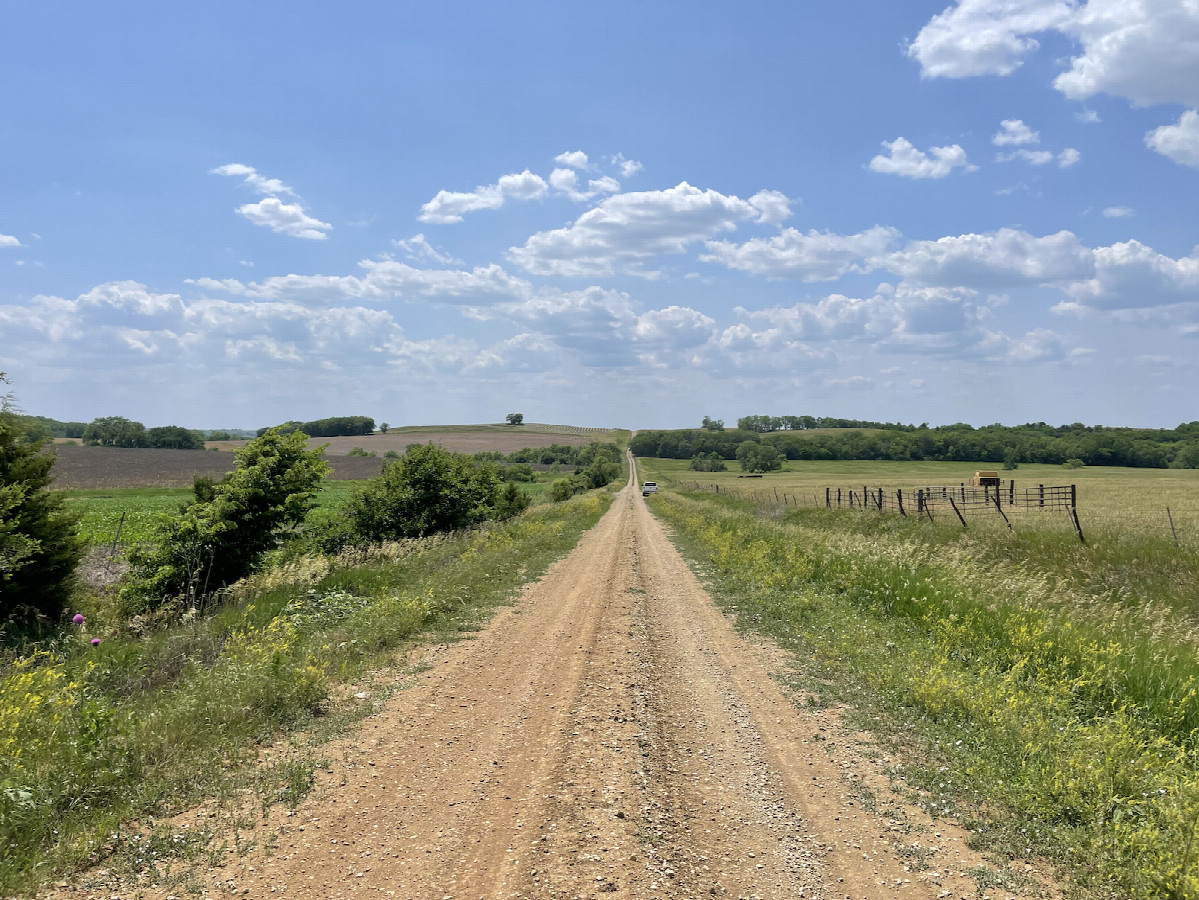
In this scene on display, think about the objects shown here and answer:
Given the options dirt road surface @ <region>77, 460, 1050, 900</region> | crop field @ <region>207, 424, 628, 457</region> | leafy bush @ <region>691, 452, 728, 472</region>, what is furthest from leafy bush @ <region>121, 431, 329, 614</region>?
leafy bush @ <region>691, 452, 728, 472</region>

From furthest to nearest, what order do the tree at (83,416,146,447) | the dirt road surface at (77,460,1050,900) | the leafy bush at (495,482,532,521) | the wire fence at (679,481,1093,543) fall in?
the tree at (83,416,146,447) < the leafy bush at (495,482,532,521) < the wire fence at (679,481,1093,543) < the dirt road surface at (77,460,1050,900)

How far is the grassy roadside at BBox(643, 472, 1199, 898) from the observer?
446cm

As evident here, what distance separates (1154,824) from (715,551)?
51.4 feet

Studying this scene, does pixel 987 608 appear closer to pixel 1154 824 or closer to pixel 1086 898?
pixel 1154 824

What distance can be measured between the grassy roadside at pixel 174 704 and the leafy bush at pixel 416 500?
786 centimetres

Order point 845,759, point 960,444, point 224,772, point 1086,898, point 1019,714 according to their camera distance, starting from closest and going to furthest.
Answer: point 1086,898
point 224,772
point 845,759
point 1019,714
point 960,444

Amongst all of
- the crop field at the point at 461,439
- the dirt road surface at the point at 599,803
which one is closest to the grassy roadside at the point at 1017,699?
the dirt road surface at the point at 599,803

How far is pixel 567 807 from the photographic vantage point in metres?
4.92

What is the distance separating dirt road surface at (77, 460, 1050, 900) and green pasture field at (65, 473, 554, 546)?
7601 mm

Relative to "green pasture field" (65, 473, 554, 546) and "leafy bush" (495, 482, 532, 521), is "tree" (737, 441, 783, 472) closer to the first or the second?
"green pasture field" (65, 473, 554, 546)

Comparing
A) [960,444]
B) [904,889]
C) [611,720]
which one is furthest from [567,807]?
[960,444]

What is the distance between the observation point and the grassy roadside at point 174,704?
445 centimetres

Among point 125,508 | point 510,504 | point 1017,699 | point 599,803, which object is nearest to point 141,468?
point 125,508

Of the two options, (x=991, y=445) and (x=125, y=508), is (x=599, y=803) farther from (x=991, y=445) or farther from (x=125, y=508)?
(x=991, y=445)
